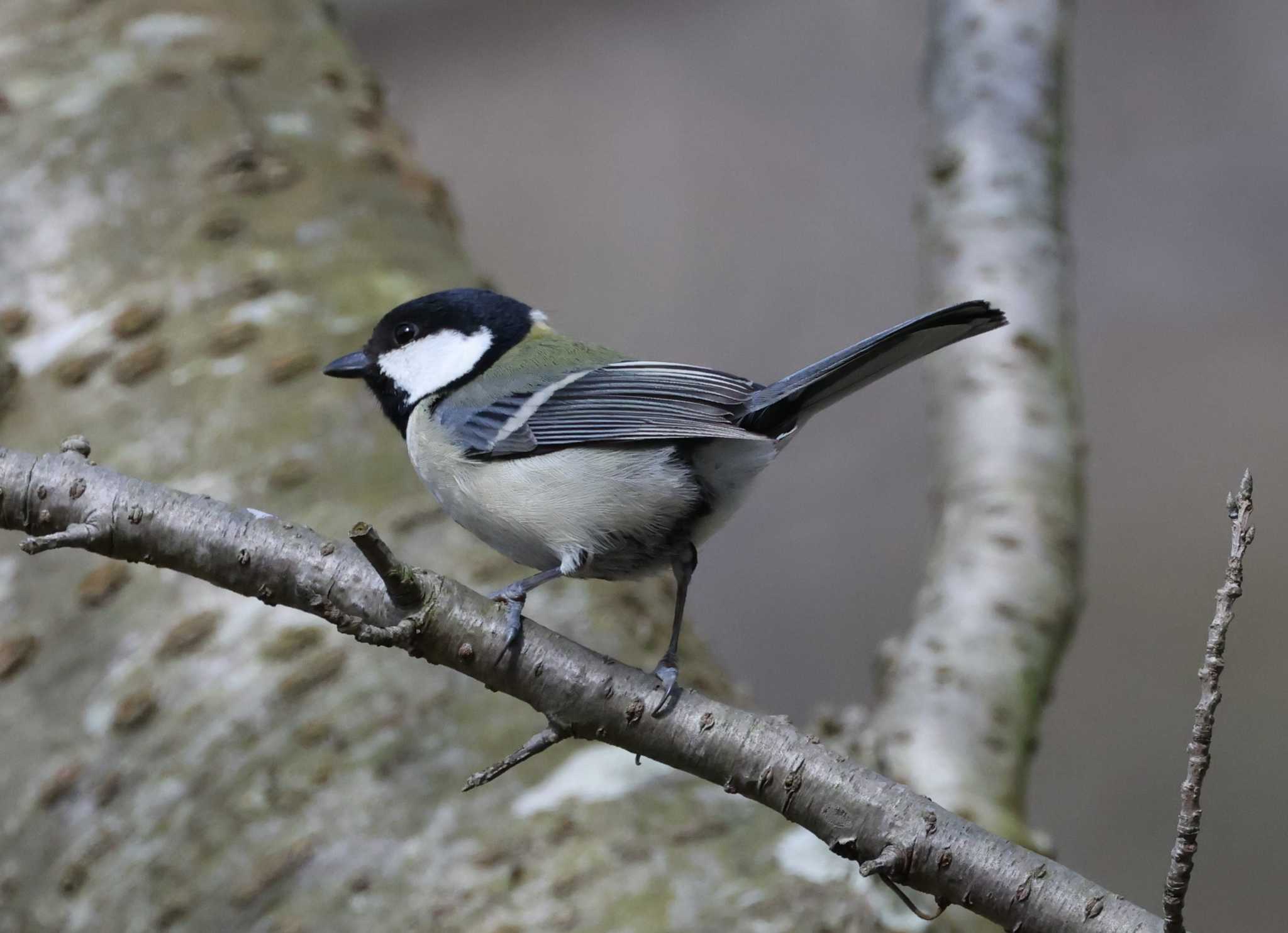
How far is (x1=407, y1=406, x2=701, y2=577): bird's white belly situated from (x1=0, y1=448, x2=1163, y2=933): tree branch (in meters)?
0.13

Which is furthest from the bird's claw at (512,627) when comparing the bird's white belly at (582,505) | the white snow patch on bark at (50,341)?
the white snow patch on bark at (50,341)

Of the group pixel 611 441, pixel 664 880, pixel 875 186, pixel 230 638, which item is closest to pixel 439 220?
pixel 230 638

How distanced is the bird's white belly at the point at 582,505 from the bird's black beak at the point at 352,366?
0.54 ft

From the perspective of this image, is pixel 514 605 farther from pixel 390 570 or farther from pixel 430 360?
pixel 430 360

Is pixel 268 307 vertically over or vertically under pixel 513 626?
under

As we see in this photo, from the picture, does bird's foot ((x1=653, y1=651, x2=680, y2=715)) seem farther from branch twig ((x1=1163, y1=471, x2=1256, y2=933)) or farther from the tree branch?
branch twig ((x1=1163, y1=471, x2=1256, y2=933))

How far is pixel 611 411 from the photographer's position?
855 mm

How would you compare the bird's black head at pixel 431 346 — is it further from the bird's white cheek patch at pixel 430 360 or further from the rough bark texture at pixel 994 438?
the rough bark texture at pixel 994 438

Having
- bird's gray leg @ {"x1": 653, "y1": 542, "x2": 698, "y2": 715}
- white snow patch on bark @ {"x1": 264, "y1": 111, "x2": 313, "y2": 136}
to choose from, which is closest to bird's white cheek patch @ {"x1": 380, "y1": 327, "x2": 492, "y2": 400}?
bird's gray leg @ {"x1": 653, "y1": 542, "x2": 698, "y2": 715}

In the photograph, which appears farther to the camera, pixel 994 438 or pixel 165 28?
pixel 165 28

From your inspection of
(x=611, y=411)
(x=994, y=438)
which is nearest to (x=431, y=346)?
(x=611, y=411)

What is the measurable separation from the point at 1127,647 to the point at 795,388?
5.19ft

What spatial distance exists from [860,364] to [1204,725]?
28 cm

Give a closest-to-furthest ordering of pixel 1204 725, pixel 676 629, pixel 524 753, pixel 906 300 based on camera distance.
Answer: pixel 1204 725 → pixel 524 753 → pixel 676 629 → pixel 906 300
